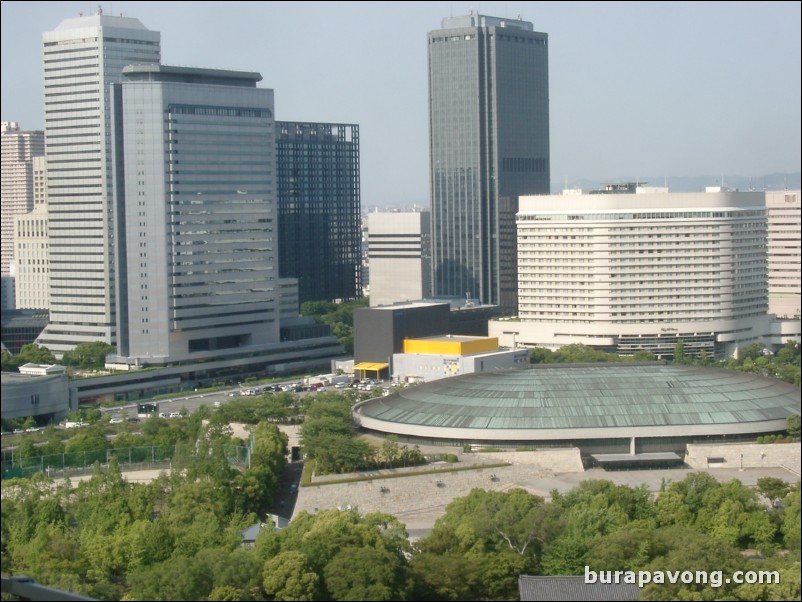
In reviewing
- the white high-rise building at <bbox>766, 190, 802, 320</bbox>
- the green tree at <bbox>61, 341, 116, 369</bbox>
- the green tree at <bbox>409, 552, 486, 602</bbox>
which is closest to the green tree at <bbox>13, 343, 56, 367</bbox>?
the green tree at <bbox>61, 341, 116, 369</bbox>

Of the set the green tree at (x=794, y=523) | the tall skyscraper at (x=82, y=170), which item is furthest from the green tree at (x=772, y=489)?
the tall skyscraper at (x=82, y=170)

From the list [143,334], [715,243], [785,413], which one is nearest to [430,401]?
[785,413]

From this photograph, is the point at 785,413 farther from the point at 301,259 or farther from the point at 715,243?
the point at 301,259

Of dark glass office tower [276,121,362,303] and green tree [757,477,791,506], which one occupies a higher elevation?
dark glass office tower [276,121,362,303]
